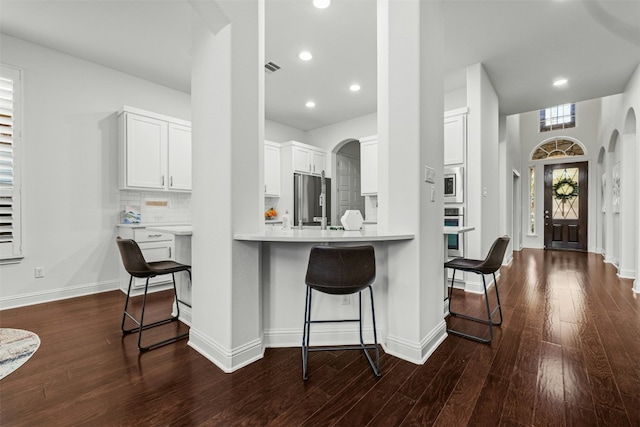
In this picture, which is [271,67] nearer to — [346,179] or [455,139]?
[455,139]

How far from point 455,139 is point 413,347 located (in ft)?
10.1

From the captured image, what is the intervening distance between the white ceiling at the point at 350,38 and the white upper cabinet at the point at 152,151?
68cm

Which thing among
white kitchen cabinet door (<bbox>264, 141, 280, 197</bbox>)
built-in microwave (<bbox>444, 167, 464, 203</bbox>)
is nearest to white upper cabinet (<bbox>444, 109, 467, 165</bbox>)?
built-in microwave (<bbox>444, 167, 464, 203</bbox>)

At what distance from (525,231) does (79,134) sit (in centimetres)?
1020

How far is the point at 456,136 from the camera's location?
4.12 meters

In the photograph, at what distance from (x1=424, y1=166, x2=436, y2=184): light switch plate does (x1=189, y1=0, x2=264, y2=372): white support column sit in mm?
1247

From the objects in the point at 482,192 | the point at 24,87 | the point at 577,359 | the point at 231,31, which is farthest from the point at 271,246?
the point at 24,87

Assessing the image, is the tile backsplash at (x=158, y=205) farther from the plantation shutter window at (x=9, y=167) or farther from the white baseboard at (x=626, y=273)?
the white baseboard at (x=626, y=273)

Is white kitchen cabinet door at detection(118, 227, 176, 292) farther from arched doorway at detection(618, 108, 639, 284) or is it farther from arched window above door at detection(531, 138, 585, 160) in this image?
arched window above door at detection(531, 138, 585, 160)

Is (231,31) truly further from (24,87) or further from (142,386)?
(24,87)

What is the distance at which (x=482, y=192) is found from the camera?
405 centimetres

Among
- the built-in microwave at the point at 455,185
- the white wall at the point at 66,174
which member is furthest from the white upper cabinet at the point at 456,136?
the white wall at the point at 66,174

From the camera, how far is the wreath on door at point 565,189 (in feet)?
25.6

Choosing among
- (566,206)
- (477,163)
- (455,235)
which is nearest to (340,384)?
(455,235)
